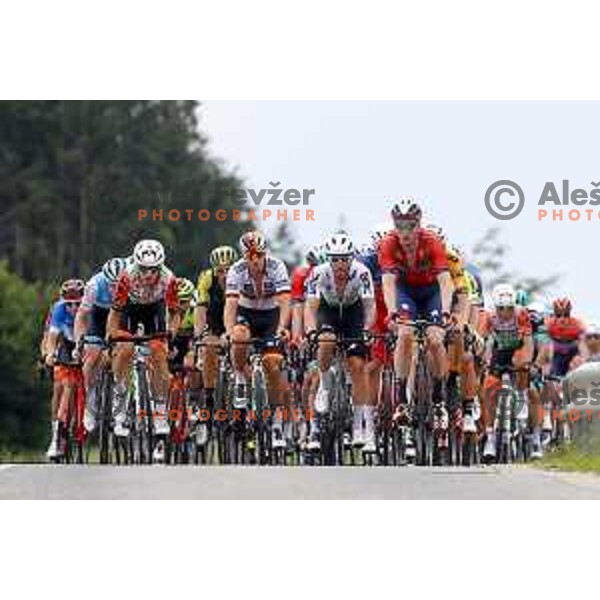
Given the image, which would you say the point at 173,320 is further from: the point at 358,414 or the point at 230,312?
the point at 358,414

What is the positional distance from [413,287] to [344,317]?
3.07ft

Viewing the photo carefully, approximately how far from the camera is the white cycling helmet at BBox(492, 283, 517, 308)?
25938mm

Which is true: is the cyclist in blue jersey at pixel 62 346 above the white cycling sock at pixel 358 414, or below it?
above

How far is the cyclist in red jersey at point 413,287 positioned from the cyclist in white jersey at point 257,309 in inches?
55.1

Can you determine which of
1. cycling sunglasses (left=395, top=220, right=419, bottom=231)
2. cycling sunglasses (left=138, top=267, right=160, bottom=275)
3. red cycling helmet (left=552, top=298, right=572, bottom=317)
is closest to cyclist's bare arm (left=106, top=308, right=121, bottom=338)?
cycling sunglasses (left=138, top=267, right=160, bottom=275)

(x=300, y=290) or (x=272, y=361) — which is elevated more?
(x=300, y=290)

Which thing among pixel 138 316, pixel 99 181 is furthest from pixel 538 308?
pixel 99 181

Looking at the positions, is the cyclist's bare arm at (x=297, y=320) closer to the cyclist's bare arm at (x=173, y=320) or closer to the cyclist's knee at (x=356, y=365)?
the cyclist's bare arm at (x=173, y=320)

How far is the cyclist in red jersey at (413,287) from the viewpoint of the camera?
71.4ft

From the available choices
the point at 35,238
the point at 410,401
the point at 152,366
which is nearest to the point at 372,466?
the point at 410,401

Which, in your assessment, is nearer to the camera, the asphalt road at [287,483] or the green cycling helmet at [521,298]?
the asphalt road at [287,483]

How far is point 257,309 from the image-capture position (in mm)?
23516

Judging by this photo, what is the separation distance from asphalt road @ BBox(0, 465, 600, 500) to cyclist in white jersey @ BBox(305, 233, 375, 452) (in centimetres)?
176

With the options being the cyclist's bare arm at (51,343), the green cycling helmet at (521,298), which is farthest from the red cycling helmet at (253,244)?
the green cycling helmet at (521,298)
